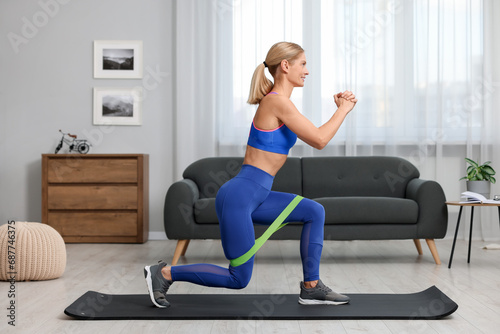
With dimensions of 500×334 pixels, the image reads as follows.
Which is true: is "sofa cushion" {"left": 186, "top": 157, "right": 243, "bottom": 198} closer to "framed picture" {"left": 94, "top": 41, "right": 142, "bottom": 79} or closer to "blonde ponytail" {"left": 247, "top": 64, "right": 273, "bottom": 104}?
"framed picture" {"left": 94, "top": 41, "right": 142, "bottom": 79}

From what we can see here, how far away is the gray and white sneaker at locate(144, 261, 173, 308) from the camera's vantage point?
9.81ft

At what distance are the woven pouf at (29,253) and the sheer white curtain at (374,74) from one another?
98.9 inches

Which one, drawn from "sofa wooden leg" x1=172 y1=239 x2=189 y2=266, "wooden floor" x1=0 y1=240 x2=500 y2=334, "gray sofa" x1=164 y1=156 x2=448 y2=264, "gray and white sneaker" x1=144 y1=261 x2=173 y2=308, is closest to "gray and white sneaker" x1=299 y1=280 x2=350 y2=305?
"wooden floor" x1=0 y1=240 x2=500 y2=334

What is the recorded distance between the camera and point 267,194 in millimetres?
2941

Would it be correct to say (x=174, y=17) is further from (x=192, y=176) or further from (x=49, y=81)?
(x=192, y=176)

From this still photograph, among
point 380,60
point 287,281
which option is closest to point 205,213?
point 287,281

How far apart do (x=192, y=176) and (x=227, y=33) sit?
1758 millimetres

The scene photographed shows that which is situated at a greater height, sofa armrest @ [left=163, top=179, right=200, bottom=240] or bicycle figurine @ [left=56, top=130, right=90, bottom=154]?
bicycle figurine @ [left=56, top=130, right=90, bottom=154]

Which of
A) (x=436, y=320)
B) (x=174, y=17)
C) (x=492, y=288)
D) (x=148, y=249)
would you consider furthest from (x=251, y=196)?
(x=174, y=17)

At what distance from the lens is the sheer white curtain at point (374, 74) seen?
6.34 meters

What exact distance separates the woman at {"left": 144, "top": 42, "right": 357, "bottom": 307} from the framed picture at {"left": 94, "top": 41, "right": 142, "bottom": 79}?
3.68 metres

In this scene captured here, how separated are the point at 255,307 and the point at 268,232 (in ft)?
1.32

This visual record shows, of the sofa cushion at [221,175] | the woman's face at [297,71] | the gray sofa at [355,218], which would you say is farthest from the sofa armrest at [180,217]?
the woman's face at [297,71]

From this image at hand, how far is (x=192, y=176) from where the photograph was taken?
17.7 ft
